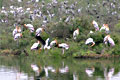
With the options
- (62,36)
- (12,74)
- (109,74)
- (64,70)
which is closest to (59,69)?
(64,70)

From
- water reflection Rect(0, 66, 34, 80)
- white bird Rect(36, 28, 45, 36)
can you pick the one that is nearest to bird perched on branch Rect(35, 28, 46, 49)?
white bird Rect(36, 28, 45, 36)

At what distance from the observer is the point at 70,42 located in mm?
25812

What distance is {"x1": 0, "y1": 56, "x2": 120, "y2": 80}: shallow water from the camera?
17453 mm

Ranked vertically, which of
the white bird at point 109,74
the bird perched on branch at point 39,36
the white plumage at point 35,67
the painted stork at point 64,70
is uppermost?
the bird perched on branch at point 39,36

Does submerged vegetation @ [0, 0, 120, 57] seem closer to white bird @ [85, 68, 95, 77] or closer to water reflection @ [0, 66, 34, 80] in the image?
white bird @ [85, 68, 95, 77]

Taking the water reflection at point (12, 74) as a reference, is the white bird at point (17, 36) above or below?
above

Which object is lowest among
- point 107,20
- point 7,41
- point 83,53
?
point 83,53

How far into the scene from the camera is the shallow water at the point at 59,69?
17.5m

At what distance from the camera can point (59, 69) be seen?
1966 cm

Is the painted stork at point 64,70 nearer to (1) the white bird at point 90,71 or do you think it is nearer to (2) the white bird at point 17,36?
(1) the white bird at point 90,71

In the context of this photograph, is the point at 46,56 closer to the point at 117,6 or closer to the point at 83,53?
the point at 83,53

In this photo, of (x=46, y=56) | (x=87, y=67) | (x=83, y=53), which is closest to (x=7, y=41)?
(x=46, y=56)

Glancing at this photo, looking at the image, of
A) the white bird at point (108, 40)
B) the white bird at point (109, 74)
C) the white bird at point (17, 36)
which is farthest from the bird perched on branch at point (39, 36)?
the white bird at point (109, 74)

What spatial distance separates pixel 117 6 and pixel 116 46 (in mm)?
14245
